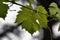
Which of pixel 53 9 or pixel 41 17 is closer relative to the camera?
pixel 41 17

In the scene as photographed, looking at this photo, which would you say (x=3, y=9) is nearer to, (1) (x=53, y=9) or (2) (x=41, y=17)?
(2) (x=41, y=17)

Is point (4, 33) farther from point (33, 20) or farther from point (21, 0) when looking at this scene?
point (33, 20)

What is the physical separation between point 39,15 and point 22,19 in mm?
57

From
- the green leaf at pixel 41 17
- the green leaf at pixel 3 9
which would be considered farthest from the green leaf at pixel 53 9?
the green leaf at pixel 3 9

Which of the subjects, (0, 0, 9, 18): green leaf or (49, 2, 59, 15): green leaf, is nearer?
(0, 0, 9, 18): green leaf

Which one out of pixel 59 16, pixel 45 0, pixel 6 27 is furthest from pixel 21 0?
pixel 59 16

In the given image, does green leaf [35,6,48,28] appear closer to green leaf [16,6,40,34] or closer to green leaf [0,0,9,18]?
green leaf [16,6,40,34]

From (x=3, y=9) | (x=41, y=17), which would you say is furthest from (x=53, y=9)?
(x=3, y=9)

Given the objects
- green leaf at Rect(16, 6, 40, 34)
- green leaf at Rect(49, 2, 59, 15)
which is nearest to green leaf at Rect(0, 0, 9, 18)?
green leaf at Rect(16, 6, 40, 34)

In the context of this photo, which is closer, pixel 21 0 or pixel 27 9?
pixel 27 9

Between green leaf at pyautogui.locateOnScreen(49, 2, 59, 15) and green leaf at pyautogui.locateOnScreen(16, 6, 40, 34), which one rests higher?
green leaf at pyautogui.locateOnScreen(49, 2, 59, 15)

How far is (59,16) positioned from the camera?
77 cm

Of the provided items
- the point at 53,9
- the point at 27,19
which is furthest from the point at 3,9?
the point at 53,9

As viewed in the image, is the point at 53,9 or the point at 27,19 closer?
the point at 27,19
